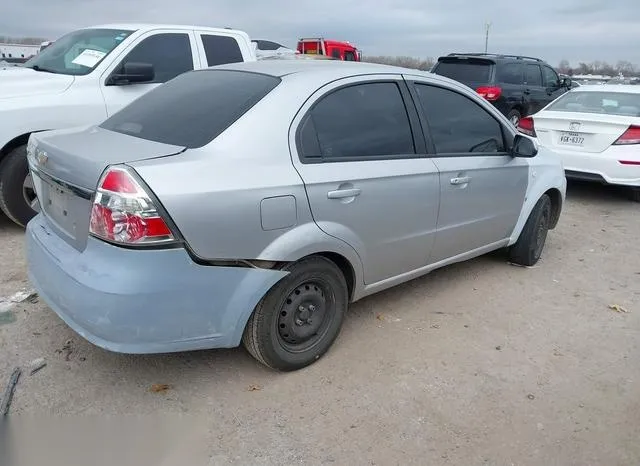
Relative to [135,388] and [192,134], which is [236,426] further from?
[192,134]

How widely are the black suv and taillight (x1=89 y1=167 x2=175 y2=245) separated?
10.7 m

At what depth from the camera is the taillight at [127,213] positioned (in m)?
2.51

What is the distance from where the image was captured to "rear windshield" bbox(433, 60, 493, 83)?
12414 millimetres

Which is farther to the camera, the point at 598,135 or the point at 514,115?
the point at 514,115

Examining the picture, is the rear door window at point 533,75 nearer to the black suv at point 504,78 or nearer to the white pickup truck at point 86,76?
the black suv at point 504,78

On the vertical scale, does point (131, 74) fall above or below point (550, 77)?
above

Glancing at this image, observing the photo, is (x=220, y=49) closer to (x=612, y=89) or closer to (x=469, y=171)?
(x=469, y=171)

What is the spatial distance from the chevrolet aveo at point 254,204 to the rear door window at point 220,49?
283 cm

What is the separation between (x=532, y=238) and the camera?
16.2 feet

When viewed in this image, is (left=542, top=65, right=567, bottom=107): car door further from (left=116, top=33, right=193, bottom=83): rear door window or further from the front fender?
the front fender

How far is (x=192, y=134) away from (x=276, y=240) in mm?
712

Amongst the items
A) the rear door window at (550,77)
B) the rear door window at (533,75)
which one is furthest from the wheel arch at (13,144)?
the rear door window at (550,77)

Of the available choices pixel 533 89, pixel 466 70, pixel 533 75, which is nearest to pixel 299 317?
pixel 466 70

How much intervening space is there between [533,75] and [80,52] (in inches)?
437
